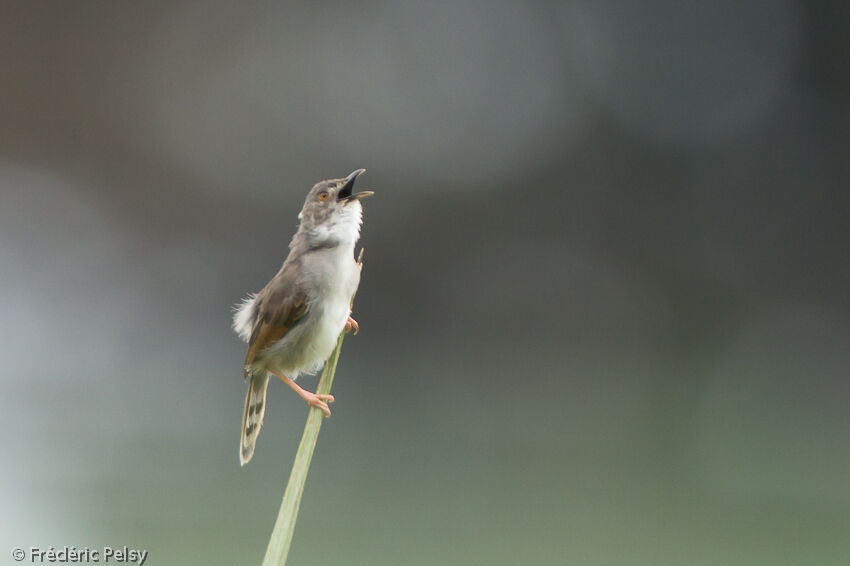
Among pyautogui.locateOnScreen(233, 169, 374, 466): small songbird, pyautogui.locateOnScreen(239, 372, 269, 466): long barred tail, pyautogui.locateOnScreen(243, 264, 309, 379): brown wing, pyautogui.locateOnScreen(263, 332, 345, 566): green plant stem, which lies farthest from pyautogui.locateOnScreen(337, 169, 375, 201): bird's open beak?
pyautogui.locateOnScreen(263, 332, 345, 566): green plant stem

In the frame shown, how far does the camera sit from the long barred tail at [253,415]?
137cm

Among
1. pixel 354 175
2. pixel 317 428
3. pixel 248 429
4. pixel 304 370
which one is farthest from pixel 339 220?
pixel 317 428

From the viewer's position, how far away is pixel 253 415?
1.46 m

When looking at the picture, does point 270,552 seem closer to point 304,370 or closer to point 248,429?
point 248,429

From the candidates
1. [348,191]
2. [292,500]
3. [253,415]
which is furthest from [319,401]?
[348,191]

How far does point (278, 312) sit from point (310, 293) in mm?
74

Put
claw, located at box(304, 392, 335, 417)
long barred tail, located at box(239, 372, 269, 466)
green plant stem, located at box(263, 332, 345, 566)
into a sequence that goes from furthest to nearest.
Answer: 1. long barred tail, located at box(239, 372, 269, 466)
2. claw, located at box(304, 392, 335, 417)
3. green plant stem, located at box(263, 332, 345, 566)

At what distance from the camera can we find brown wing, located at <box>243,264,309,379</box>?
150cm

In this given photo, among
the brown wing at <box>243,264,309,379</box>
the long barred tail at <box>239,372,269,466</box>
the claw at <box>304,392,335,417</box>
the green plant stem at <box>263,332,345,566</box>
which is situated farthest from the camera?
the brown wing at <box>243,264,309,379</box>

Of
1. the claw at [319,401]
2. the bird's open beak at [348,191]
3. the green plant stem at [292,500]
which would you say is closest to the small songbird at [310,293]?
the bird's open beak at [348,191]

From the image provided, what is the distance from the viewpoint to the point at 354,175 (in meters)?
1.50

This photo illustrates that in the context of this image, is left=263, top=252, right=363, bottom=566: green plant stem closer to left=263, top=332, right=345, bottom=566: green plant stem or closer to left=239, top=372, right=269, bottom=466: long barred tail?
left=263, top=332, right=345, bottom=566: green plant stem

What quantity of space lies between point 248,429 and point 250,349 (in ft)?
0.52

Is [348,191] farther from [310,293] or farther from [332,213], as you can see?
[310,293]
